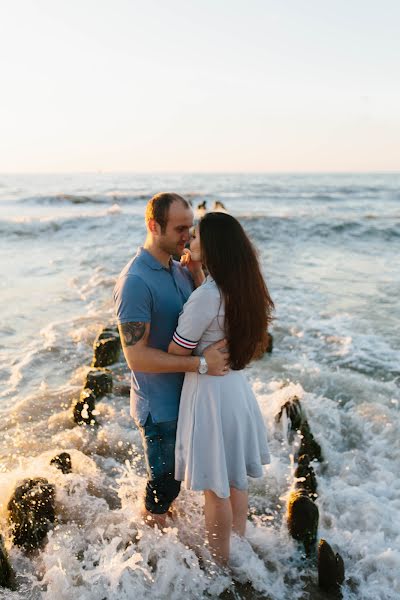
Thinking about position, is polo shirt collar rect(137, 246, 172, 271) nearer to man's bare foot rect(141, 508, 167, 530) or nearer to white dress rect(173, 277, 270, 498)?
white dress rect(173, 277, 270, 498)

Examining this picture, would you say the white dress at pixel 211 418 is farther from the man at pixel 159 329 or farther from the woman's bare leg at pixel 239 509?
the woman's bare leg at pixel 239 509

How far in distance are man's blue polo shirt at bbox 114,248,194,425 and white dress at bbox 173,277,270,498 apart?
4.9 inches

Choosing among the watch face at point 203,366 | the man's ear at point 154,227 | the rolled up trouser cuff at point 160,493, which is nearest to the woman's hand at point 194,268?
the man's ear at point 154,227

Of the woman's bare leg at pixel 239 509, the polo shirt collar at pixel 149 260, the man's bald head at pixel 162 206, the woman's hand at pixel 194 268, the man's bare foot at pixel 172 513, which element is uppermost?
the man's bald head at pixel 162 206

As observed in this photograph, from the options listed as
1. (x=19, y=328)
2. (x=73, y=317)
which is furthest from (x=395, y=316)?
(x=19, y=328)

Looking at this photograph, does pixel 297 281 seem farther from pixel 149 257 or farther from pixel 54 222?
pixel 54 222

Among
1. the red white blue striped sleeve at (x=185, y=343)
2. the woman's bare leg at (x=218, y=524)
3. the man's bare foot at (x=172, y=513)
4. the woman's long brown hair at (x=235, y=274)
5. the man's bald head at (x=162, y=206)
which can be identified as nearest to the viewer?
the woman's long brown hair at (x=235, y=274)

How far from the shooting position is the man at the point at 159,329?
11.1ft

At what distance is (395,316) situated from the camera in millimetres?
11008

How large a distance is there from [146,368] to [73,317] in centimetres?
786

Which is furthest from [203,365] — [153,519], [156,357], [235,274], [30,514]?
[30,514]

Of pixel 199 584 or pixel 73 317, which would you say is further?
pixel 73 317

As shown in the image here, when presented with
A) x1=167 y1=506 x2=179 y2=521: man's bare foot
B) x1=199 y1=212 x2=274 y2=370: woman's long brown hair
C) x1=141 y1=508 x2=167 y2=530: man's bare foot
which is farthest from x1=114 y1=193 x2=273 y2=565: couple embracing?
x1=167 y1=506 x2=179 y2=521: man's bare foot

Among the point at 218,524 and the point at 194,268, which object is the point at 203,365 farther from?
Answer: the point at 218,524
